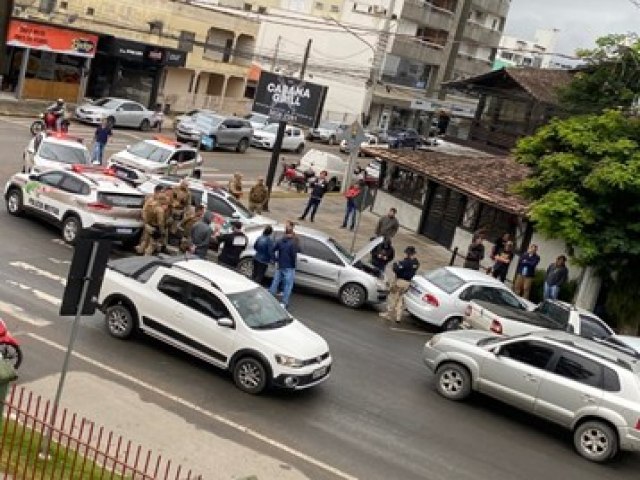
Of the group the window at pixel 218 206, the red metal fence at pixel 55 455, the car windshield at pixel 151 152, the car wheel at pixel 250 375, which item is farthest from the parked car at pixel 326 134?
the red metal fence at pixel 55 455

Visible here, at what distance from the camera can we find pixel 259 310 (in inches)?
551

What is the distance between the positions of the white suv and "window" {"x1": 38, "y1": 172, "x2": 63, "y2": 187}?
5.87m

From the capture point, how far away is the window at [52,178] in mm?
19969

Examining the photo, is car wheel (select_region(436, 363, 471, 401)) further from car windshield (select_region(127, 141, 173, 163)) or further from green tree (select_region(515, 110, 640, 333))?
car windshield (select_region(127, 141, 173, 163))

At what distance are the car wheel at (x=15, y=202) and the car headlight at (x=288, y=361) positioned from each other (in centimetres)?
975

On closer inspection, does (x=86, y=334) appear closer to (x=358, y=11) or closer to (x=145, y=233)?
(x=145, y=233)

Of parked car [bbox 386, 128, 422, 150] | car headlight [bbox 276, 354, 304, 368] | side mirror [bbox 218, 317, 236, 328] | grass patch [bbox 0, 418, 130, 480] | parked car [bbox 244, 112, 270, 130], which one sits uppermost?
parked car [bbox 386, 128, 422, 150]

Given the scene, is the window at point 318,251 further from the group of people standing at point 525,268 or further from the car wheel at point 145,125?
the car wheel at point 145,125

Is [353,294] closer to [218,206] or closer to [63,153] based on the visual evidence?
[218,206]

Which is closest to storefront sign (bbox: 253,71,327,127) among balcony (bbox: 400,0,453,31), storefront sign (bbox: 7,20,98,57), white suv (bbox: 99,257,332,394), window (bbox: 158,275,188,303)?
storefront sign (bbox: 7,20,98,57)

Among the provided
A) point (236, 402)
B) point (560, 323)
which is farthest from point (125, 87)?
point (236, 402)

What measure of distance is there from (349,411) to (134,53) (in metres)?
A: 38.3

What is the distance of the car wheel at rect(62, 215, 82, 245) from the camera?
19.5 m

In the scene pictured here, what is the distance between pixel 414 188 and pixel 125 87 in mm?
23110
